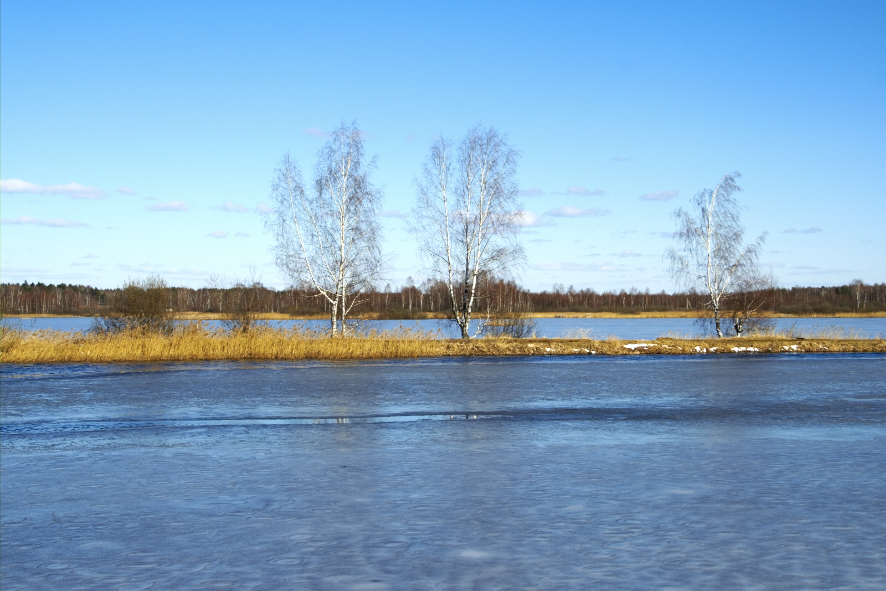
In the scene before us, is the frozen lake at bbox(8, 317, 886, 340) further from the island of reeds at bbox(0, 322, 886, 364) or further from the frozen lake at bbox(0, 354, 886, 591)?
the frozen lake at bbox(0, 354, 886, 591)

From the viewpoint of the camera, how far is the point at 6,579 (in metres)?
4.82

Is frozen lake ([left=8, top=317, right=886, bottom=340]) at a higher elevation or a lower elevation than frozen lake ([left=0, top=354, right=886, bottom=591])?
higher

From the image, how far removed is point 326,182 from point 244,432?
2114cm

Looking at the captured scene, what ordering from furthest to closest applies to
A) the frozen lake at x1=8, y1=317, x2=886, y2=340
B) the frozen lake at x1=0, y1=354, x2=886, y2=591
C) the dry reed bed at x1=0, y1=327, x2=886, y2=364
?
the frozen lake at x1=8, y1=317, x2=886, y2=340, the dry reed bed at x1=0, y1=327, x2=886, y2=364, the frozen lake at x1=0, y1=354, x2=886, y2=591

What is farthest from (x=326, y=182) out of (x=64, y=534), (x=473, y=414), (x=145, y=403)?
(x=64, y=534)

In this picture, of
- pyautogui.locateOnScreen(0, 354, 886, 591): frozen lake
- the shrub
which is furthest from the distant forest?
pyautogui.locateOnScreen(0, 354, 886, 591): frozen lake

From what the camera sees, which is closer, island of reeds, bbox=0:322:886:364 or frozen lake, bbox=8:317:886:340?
island of reeds, bbox=0:322:886:364

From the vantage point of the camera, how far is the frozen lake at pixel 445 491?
4.96m

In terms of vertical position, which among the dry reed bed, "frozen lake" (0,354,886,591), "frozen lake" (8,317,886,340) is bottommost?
"frozen lake" (0,354,886,591)

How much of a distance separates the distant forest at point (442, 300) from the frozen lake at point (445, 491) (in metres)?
16.4

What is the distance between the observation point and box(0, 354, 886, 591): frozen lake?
496 centimetres

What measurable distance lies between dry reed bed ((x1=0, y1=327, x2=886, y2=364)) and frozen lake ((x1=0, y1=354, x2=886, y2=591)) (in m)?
9.51

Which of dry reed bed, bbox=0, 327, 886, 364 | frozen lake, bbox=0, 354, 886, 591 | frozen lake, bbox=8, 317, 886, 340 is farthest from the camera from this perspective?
frozen lake, bbox=8, 317, 886, 340

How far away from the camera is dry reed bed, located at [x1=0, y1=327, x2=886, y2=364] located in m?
24.1
